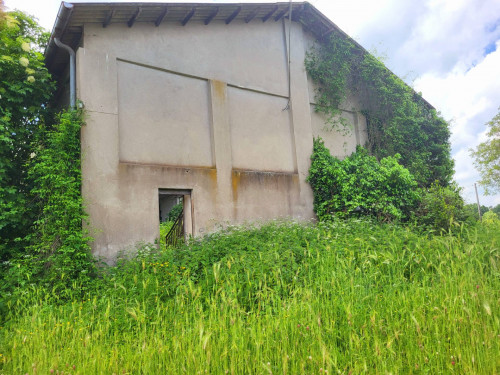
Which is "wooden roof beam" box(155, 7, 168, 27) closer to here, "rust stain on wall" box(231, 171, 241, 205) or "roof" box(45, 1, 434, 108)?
"roof" box(45, 1, 434, 108)

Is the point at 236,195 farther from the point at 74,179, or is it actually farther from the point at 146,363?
the point at 146,363

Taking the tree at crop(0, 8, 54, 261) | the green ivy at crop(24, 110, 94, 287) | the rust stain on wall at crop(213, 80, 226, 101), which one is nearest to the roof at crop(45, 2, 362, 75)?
the tree at crop(0, 8, 54, 261)

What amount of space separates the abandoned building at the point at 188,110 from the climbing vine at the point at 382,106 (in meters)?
0.77

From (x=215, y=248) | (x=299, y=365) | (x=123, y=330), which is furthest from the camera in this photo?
(x=215, y=248)

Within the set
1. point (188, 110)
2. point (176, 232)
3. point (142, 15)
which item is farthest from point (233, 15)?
point (176, 232)

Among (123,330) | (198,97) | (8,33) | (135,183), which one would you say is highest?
(8,33)

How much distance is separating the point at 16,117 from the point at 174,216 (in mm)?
10207

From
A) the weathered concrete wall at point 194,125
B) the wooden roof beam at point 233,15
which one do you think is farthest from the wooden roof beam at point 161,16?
the wooden roof beam at point 233,15

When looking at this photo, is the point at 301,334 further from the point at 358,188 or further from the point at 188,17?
the point at 188,17

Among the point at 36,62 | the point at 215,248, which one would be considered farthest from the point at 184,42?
the point at 215,248

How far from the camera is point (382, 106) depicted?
1412cm

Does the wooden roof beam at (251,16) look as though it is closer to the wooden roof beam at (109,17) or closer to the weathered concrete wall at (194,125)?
the weathered concrete wall at (194,125)

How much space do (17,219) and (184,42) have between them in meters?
5.83

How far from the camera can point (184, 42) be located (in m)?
9.27
